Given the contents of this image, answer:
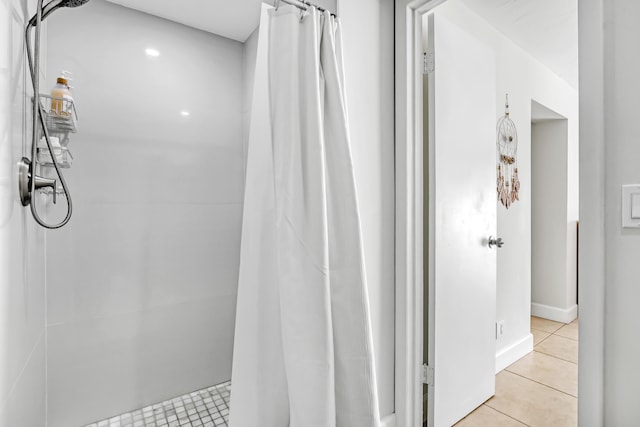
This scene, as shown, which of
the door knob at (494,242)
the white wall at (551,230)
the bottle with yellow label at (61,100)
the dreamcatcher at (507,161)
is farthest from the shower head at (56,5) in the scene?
the white wall at (551,230)

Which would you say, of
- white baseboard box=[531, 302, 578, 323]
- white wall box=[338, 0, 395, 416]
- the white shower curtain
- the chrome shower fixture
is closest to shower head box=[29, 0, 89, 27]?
the chrome shower fixture

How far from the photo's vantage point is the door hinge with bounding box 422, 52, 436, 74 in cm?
160

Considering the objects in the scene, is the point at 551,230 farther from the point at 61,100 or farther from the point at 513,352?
the point at 61,100

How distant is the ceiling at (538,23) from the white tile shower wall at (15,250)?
7.60 feet

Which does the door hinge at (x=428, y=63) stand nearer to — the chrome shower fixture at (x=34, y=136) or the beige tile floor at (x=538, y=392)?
the chrome shower fixture at (x=34, y=136)

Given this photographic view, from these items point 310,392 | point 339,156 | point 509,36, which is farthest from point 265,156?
point 509,36

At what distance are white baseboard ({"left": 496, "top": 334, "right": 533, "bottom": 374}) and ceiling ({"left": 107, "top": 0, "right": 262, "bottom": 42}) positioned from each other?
2614 millimetres

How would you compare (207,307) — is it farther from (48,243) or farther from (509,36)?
(509,36)

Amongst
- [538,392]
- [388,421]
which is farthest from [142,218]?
[538,392]

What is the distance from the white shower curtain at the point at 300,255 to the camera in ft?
3.58

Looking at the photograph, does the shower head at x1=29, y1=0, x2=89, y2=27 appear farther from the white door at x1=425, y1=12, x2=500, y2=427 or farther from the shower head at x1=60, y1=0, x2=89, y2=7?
the white door at x1=425, y1=12, x2=500, y2=427

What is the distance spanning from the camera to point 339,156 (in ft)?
3.94

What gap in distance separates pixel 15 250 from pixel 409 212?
4.60ft

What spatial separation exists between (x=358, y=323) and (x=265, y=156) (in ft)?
2.23
